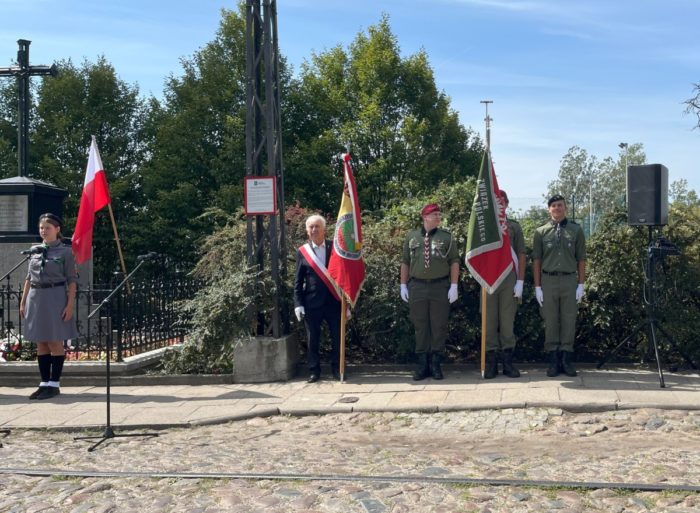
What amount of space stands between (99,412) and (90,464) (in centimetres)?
204

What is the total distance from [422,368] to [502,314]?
115 centimetres

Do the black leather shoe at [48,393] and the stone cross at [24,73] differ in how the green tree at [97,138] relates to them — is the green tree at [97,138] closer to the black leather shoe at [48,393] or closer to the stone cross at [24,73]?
the stone cross at [24,73]

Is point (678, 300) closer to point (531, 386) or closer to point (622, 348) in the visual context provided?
point (622, 348)

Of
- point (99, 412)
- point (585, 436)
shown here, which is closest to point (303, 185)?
point (99, 412)

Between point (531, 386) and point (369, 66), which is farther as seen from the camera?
point (369, 66)

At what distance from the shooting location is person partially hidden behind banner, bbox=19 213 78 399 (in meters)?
8.71

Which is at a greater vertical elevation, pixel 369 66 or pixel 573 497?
pixel 369 66

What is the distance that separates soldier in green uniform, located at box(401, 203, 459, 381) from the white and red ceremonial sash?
2.72 feet

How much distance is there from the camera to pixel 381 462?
578cm

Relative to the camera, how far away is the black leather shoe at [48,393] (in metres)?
8.83

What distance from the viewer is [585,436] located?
646 centimetres

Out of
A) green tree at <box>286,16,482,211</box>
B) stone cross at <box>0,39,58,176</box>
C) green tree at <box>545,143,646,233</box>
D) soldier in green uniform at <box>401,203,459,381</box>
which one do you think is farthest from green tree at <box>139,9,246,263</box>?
green tree at <box>545,143,646,233</box>

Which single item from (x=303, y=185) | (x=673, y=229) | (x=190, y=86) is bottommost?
(x=673, y=229)

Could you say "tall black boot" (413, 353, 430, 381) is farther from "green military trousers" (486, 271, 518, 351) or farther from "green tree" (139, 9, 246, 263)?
"green tree" (139, 9, 246, 263)
